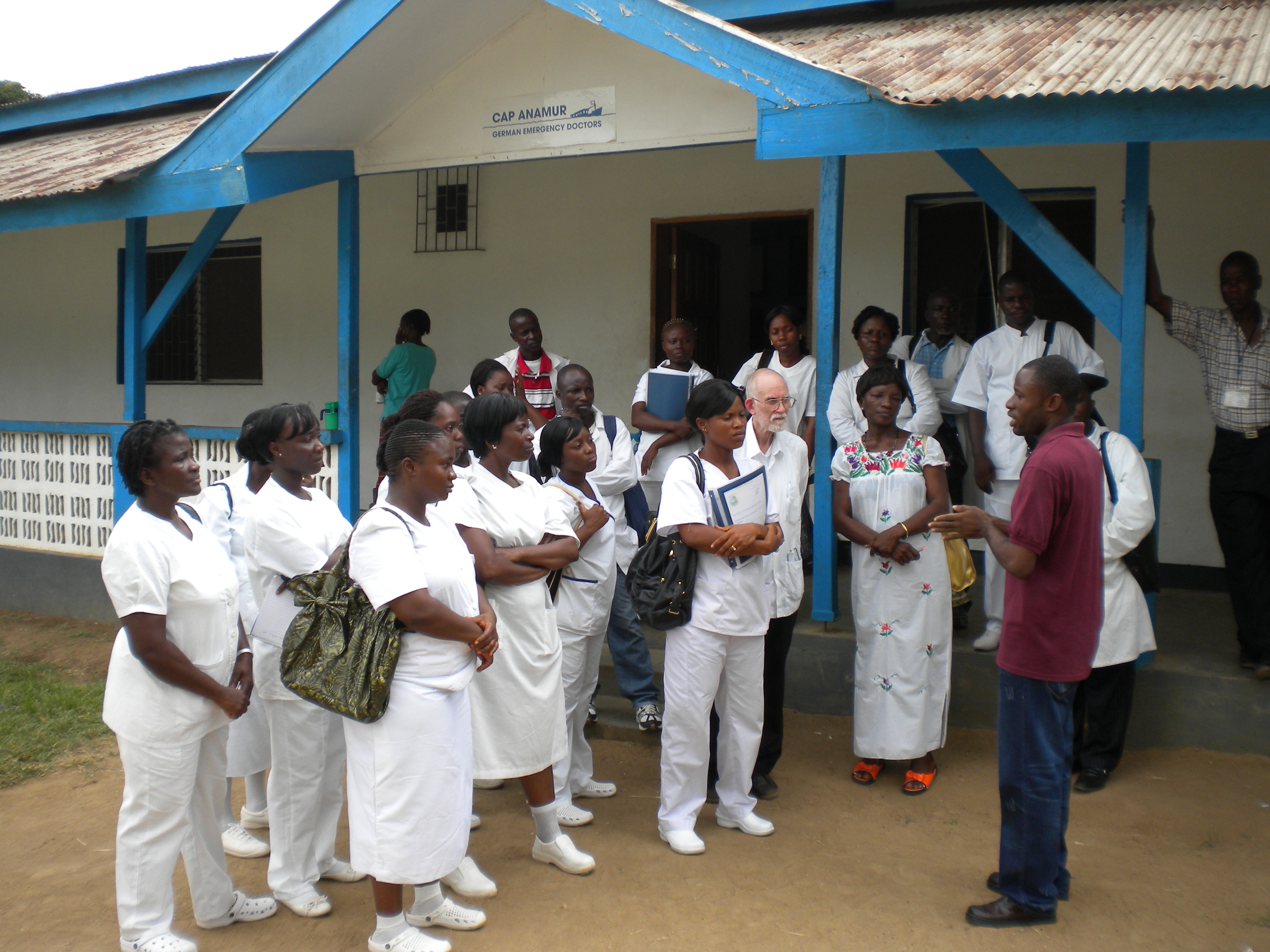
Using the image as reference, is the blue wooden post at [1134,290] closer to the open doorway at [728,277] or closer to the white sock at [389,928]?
the open doorway at [728,277]

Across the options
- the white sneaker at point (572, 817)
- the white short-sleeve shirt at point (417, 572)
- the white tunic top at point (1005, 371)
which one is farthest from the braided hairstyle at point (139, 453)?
the white tunic top at point (1005, 371)

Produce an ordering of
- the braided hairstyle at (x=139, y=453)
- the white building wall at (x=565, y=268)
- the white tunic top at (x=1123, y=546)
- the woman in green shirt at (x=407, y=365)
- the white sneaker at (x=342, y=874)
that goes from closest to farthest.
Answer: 1. the braided hairstyle at (x=139, y=453)
2. the white sneaker at (x=342, y=874)
3. the white tunic top at (x=1123, y=546)
4. the white building wall at (x=565, y=268)
5. the woman in green shirt at (x=407, y=365)

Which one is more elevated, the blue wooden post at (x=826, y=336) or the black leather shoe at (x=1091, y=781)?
the blue wooden post at (x=826, y=336)

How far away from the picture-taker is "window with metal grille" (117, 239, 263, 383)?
940cm

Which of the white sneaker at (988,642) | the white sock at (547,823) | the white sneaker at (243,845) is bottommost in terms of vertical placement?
the white sneaker at (243,845)

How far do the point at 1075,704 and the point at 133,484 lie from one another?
375 centimetres

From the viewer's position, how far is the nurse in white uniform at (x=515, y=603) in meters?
3.50

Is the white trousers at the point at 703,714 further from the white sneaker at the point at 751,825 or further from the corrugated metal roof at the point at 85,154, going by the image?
the corrugated metal roof at the point at 85,154

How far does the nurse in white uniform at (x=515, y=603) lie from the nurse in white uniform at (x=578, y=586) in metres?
0.25

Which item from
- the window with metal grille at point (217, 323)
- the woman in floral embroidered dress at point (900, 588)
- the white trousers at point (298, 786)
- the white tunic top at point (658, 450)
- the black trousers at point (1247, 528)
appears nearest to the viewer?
the white trousers at point (298, 786)

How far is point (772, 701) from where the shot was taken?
173 inches

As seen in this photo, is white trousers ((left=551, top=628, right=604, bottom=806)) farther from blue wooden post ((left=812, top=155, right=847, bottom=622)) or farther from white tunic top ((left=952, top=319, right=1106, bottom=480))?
white tunic top ((left=952, top=319, right=1106, bottom=480))

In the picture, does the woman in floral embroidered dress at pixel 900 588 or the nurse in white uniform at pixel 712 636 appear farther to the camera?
the woman in floral embroidered dress at pixel 900 588

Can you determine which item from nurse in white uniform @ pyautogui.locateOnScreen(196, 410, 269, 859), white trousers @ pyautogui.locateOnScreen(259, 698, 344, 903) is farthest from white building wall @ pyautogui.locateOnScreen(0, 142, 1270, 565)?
white trousers @ pyautogui.locateOnScreen(259, 698, 344, 903)
